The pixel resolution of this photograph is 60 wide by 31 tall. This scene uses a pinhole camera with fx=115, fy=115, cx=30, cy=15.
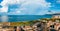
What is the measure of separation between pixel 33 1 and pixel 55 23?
1.30ft

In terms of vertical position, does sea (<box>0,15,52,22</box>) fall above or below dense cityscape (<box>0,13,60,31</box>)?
above

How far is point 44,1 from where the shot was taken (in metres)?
1.47

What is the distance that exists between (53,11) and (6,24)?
62cm

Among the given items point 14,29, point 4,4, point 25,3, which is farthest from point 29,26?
point 4,4

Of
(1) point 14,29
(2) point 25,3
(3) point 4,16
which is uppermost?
(2) point 25,3

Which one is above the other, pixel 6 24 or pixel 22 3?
pixel 22 3

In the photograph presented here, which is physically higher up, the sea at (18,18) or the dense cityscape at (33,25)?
the sea at (18,18)

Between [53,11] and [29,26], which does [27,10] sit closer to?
[29,26]

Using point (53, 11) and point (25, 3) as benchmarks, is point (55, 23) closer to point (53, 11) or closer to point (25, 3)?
point (53, 11)

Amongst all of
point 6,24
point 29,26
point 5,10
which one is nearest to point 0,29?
point 6,24

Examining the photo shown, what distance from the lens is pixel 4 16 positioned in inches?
57.4

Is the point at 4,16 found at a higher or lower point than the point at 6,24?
higher

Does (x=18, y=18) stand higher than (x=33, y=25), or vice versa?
(x=18, y=18)

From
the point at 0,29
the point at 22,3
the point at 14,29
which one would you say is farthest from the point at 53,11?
the point at 0,29
